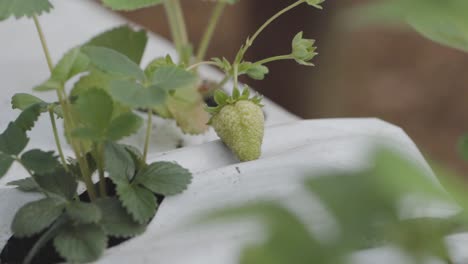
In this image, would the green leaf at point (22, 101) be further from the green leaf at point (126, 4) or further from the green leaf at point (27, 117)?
the green leaf at point (126, 4)

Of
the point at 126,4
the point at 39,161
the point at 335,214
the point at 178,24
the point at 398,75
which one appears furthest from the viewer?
the point at 398,75

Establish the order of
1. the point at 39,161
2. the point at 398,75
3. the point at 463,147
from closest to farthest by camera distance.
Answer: the point at 463,147 < the point at 39,161 < the point at 398,75

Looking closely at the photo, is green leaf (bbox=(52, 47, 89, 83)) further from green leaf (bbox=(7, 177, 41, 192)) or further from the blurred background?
the blurred background

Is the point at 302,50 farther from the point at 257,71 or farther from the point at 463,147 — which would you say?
the point at 463,147

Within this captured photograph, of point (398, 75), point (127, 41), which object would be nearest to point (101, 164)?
point (127, 41)

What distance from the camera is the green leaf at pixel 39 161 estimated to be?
39cm

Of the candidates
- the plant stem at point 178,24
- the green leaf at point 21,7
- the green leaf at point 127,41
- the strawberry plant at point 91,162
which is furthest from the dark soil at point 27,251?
the plant stem at point 178,24

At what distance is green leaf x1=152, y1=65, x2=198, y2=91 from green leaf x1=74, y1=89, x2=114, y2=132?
0.03 meters

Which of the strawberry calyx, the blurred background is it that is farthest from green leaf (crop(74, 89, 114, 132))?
the blurred background

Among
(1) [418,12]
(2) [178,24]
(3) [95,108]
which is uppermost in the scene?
(1) [418,12]

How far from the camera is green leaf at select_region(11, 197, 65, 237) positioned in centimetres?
38

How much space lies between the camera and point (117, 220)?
394mm

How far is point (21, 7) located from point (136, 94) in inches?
3.9

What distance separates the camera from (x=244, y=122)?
47cm
